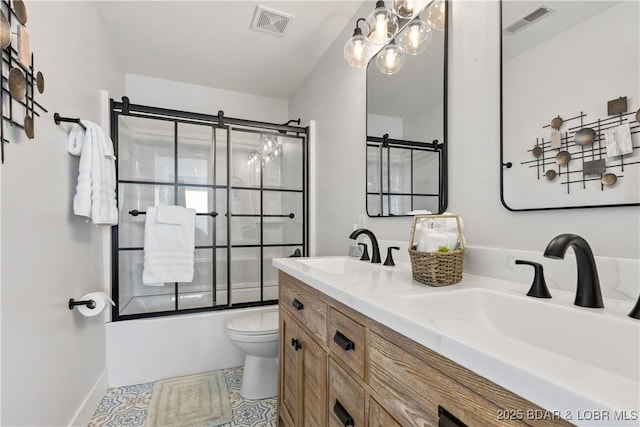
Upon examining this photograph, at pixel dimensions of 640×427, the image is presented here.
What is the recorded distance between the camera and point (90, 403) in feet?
5.44

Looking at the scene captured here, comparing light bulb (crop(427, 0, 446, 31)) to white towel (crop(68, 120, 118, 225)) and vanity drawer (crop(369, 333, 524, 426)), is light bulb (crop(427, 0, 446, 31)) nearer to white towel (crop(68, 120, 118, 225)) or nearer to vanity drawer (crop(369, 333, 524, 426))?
vanity drawer (crop(369, 333, 524, 426))

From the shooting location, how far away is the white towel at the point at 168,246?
6.94 feet

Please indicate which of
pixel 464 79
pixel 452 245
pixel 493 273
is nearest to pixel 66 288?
pixel 452 245

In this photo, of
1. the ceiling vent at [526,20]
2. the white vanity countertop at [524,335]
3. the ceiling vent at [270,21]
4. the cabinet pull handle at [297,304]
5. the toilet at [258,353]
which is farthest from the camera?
the ceiling vent at [270,21]

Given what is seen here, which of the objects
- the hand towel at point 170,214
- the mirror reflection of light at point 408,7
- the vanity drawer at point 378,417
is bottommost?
the vanity drawer at point 378,417

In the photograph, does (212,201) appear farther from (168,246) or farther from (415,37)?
(415,37)

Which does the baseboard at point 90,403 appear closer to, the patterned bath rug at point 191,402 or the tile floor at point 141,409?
the tile floor at point 141,409

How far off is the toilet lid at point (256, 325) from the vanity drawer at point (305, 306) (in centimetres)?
46

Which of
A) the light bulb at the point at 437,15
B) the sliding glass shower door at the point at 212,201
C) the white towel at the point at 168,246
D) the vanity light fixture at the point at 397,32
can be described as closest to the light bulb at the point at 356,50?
the vanity light fixture at the point at 397,32

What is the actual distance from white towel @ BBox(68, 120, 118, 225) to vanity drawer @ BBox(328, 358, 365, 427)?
1394mm

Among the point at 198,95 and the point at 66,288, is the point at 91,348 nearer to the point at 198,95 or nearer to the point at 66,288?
the point at 66,288

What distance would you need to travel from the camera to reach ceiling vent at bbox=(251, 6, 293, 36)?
190 cm

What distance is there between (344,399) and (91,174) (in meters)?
1.57

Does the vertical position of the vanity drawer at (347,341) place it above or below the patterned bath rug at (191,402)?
above
